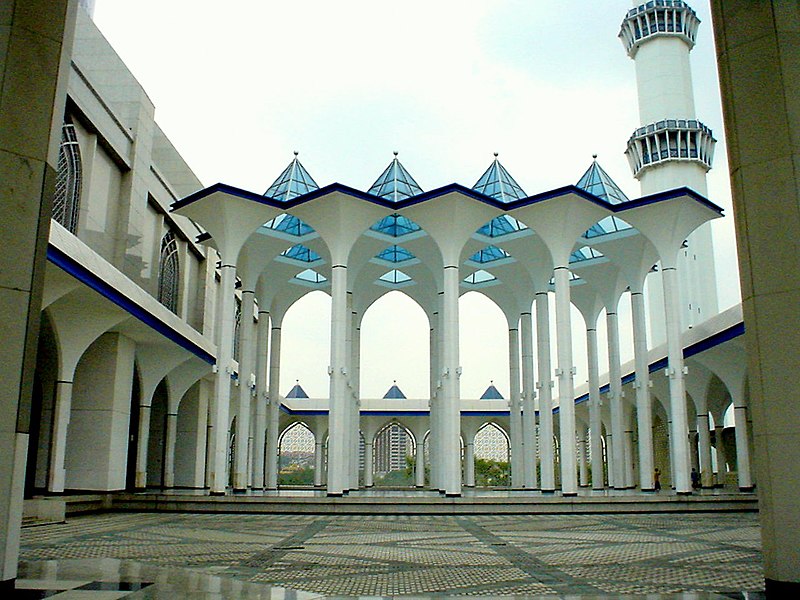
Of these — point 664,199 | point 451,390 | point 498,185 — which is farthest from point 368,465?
point 664,199

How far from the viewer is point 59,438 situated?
1984 centimetres

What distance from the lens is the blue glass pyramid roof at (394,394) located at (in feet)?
160

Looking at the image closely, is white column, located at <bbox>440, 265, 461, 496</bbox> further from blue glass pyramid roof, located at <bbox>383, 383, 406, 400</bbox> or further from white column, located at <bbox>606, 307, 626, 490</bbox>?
blue glass pyramid roof, located at <bbox>383, 383, 406, 400</bbox>

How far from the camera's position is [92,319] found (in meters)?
Answer: 20.2

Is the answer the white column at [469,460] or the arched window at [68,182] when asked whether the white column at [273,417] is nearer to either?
the arched window at [68,182]

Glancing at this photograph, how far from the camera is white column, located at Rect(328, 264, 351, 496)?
22062 mm

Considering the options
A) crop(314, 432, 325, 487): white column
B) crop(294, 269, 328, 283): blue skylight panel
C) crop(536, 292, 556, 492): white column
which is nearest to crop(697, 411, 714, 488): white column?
→ crop(536, 292, 556, 492): white column

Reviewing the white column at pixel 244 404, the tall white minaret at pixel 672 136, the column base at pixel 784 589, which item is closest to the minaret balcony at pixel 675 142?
the tall white minaret at pixel 672 136

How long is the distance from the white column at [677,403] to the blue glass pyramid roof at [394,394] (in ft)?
85.6

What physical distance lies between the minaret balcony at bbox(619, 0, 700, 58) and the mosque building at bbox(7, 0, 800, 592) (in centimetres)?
2264

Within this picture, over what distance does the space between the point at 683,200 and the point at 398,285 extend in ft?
42.7

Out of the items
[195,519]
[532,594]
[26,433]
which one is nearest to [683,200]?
[195,519]

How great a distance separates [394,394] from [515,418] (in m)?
18.3

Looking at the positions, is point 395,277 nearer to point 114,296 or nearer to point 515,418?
point 515,418
